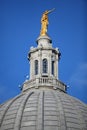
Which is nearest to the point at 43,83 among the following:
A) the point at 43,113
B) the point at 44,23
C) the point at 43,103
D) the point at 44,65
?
the point at 44,65

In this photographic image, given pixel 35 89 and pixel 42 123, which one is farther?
pixel 35 89

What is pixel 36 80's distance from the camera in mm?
88188

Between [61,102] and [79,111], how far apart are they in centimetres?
296

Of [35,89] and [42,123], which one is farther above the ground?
[35,89]

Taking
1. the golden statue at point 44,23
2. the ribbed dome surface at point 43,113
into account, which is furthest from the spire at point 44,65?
the ribbed dome surface at point 43,113

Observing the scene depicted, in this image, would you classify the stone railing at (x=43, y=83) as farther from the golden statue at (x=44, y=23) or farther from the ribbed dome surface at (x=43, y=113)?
the golden statue at (x=44, y=23)

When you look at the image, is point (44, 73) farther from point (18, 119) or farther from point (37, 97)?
point (18, 119)

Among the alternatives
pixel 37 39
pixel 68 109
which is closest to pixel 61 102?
pixel 68 109

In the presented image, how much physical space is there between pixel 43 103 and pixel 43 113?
3088 mm

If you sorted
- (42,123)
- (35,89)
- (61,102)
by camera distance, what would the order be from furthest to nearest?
1. (35,89)
2. (61,102)
3. (42,123)

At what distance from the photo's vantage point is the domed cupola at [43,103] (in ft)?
248

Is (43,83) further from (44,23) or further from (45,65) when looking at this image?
(44,23)

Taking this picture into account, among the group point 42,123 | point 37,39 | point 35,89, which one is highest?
point 37,39

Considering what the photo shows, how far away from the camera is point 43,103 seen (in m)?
80.1
